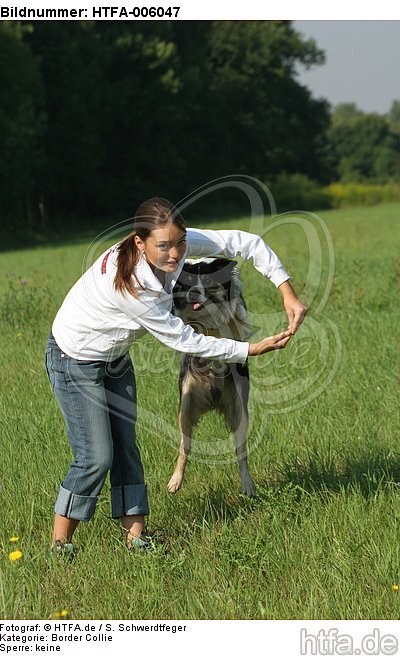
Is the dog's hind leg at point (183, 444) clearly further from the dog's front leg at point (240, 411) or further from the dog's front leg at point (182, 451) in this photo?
the dog's front leg at point (240, 411)

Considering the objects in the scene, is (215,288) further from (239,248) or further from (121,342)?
(121,342)

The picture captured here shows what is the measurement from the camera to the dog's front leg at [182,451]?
4840mm

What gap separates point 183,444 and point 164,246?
1.89m

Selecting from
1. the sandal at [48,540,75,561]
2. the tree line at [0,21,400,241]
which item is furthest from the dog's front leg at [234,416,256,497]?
the tree line at [0,21,400,241]

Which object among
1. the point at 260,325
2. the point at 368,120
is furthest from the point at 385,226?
the point at 368,120

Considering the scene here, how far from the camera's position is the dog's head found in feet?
14.3

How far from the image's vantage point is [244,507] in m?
4.49

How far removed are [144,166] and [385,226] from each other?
23915 mm

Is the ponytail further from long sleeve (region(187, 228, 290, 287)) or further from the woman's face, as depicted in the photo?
long sleeve (region(187, 228, 290, 287))

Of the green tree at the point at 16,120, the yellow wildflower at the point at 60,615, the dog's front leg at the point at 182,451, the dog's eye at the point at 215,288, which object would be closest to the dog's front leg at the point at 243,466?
the dog's front leg at the point at 182,451

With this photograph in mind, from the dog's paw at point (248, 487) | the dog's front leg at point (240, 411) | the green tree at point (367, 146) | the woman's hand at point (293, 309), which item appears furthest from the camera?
the green tree at point (367, 146)

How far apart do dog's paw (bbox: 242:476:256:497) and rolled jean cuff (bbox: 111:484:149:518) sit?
0.82 metres

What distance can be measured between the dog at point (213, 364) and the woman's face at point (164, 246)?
2.19ft

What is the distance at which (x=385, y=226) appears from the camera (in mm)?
29016
